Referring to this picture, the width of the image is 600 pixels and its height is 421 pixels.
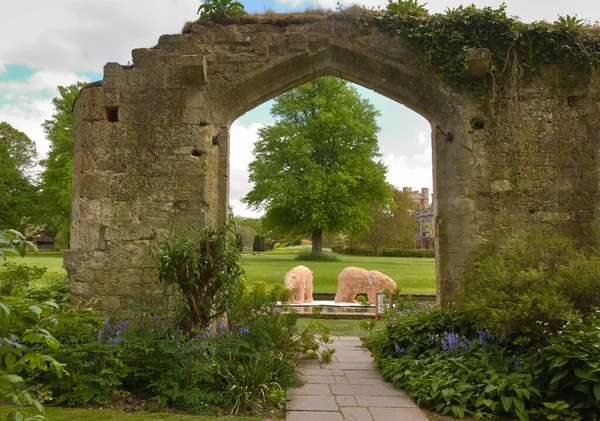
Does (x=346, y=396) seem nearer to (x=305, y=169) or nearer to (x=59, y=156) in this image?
(x=305, y=169)

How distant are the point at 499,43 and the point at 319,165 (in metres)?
15.9

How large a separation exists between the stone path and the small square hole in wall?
13.5 feet

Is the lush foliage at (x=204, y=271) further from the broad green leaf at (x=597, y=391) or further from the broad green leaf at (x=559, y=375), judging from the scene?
the broad green leaf at (x=597, y=391)

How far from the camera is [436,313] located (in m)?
5.53

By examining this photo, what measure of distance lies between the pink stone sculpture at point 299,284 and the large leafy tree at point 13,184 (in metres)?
19.1

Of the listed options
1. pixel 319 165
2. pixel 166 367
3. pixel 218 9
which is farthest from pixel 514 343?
pixel 319 165

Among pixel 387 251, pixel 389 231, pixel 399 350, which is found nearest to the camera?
pixel 399 350

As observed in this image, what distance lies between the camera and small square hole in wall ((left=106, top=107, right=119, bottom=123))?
19.8ft

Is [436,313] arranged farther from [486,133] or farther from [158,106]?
[158,106]

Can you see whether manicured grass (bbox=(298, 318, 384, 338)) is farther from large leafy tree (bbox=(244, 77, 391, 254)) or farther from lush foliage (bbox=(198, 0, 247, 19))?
large leafy tree (bbox=(244, 77, 391, 254))

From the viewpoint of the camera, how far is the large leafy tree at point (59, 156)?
22094mm

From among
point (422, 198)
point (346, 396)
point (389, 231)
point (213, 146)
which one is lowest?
point (346, 396)

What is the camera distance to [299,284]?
33.7 feet

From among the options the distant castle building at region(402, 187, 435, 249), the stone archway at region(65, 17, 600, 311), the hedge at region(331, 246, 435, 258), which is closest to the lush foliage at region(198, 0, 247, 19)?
the stone archway at region(65, 17, 600, 311)
